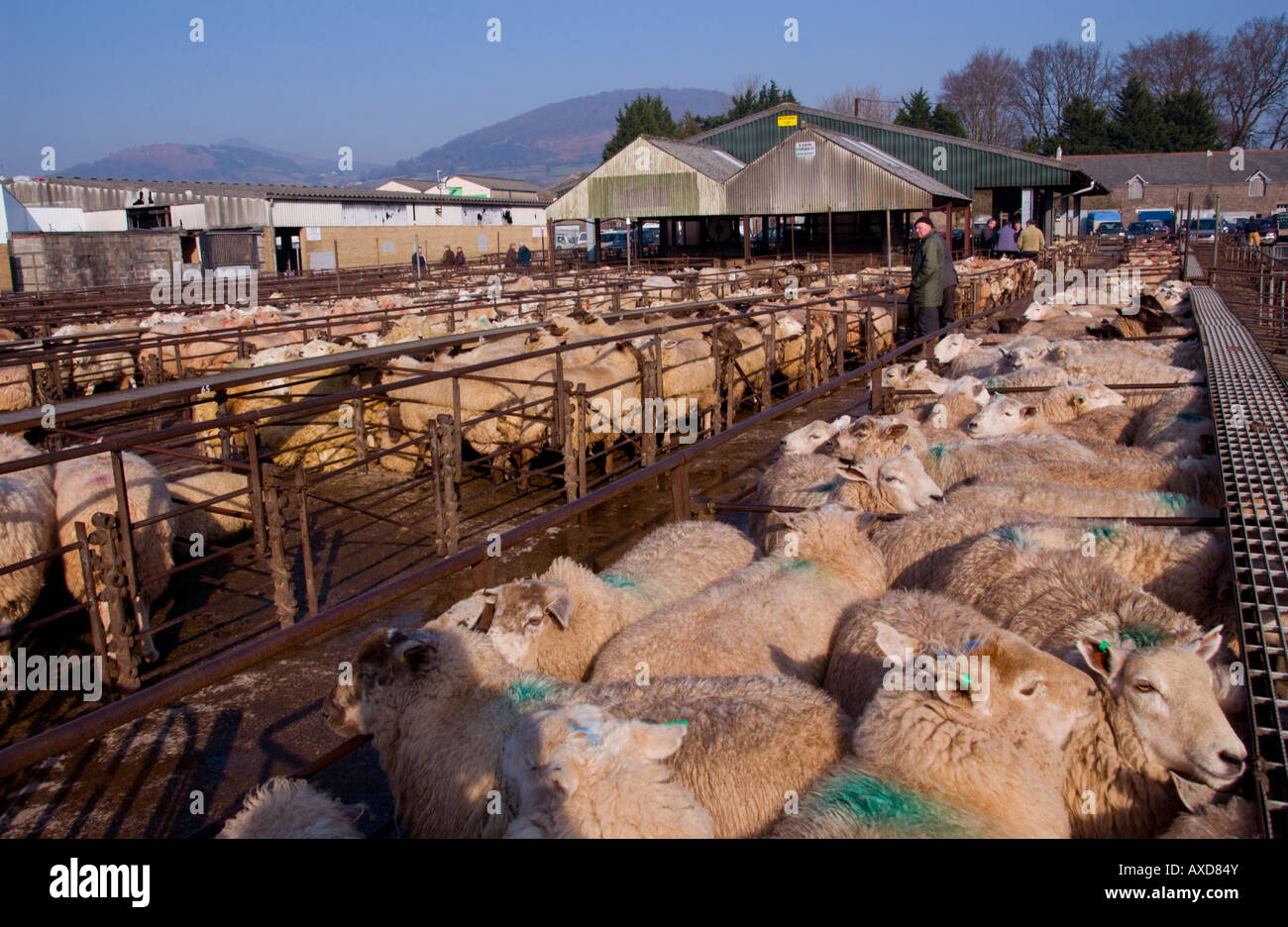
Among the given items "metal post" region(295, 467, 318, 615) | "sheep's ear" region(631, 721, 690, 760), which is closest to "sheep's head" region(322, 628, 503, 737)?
"sheep's ear" region(631, 721, 690, 760)

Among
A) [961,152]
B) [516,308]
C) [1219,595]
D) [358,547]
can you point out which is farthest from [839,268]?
[1219,595]

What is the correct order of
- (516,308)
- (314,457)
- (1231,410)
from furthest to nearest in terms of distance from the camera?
(516,308)
(314,457)
(1231,410)

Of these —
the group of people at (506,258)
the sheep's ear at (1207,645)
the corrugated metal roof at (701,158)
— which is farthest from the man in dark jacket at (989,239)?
the sheep's ear at (1207,645)

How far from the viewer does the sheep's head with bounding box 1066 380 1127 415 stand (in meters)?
7.38

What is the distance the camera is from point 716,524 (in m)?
5.09

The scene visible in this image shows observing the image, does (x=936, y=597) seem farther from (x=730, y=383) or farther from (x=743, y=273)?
(x=743, y=273)

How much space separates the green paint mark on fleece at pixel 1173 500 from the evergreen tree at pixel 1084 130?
8009cm

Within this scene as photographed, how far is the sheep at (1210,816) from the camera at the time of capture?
2350mm

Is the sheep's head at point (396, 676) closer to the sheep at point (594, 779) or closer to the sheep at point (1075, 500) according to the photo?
the sheep at point (594, 779)

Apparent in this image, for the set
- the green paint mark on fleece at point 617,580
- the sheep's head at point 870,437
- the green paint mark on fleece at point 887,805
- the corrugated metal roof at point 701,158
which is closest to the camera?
the green paint mark on fleece at point 887,805

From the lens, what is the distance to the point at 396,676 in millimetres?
2973

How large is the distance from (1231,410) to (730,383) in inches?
240

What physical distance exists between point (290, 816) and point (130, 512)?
420 centimetres

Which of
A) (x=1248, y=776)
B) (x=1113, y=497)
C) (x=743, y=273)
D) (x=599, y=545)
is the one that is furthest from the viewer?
(x=743, y=273)
